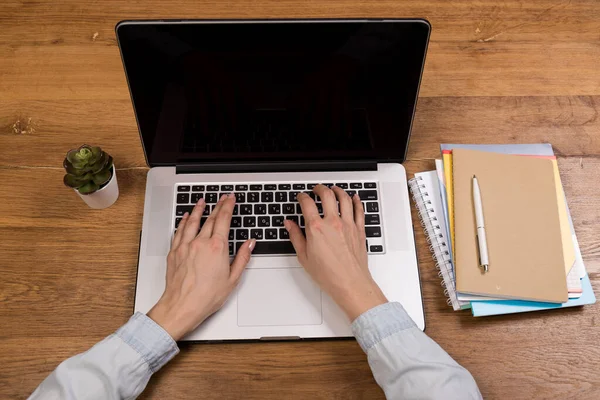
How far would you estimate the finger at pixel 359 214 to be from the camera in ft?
2.81

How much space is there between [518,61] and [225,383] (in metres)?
0.86

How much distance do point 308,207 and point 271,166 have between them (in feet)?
0.39

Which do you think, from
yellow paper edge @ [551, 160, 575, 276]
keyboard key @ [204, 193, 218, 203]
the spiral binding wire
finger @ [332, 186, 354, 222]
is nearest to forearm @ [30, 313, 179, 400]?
keyboard key @ [204, 193, 218, 203]

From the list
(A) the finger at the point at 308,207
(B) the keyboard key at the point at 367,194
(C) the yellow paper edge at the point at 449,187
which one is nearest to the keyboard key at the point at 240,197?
(A) the finger at the point at 308,207

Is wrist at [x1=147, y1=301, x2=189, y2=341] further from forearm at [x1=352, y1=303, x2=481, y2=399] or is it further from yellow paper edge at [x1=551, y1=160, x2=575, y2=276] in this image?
yellow paper edge at [x1=551, y1=160, x2=575, y2=276]

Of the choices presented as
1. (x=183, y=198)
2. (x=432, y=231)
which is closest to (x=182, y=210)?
(x=183, y=198)

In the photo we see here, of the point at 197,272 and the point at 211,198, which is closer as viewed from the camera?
the point at 197,272

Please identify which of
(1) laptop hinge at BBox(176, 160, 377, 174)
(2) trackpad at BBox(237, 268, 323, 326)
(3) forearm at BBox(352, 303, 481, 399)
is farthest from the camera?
(1) laptop hinge at BBox(176, 160, 377, 174)

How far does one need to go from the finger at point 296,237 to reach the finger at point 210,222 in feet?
0.38

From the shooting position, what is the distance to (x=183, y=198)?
0.89m

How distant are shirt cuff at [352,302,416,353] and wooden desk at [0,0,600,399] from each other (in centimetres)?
7

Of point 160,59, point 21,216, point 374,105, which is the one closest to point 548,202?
point 374,105

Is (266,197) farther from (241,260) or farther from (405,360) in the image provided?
(405,360)

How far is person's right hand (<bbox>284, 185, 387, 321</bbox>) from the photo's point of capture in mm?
779
